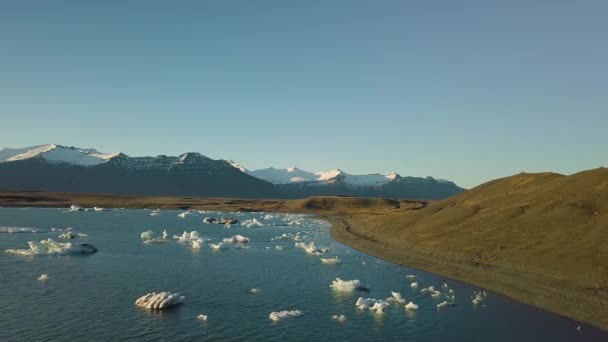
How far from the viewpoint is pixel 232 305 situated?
46156 millimetres

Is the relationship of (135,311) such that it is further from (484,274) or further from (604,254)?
(604,254)

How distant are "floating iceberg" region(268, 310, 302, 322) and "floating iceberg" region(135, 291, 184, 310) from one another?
29.2ft

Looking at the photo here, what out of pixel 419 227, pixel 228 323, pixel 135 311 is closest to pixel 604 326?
pixel 228 323

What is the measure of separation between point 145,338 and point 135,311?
7.86 metres

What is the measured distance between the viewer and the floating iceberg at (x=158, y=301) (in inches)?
1710

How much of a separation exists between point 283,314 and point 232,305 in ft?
19.5

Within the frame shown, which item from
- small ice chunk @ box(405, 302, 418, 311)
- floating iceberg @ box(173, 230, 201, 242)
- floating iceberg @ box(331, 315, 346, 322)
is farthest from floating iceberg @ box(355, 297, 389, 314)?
floating iceberg @ box(173, 230, 201, 242)

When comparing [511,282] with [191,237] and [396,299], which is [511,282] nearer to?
[396,299]

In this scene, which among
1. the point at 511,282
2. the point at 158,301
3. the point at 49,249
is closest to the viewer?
the point at 158,301

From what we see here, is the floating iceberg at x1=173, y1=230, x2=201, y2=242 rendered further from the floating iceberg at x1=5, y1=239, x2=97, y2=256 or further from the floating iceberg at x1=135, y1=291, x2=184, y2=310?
the floating iceberg at x1=135, y1=291, x2=184, y2=310

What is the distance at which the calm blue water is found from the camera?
38.0m

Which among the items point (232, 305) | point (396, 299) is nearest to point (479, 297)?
point (396, 299)

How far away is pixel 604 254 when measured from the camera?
5300 centimetres

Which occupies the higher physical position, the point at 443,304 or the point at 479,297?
the point at 479,297
